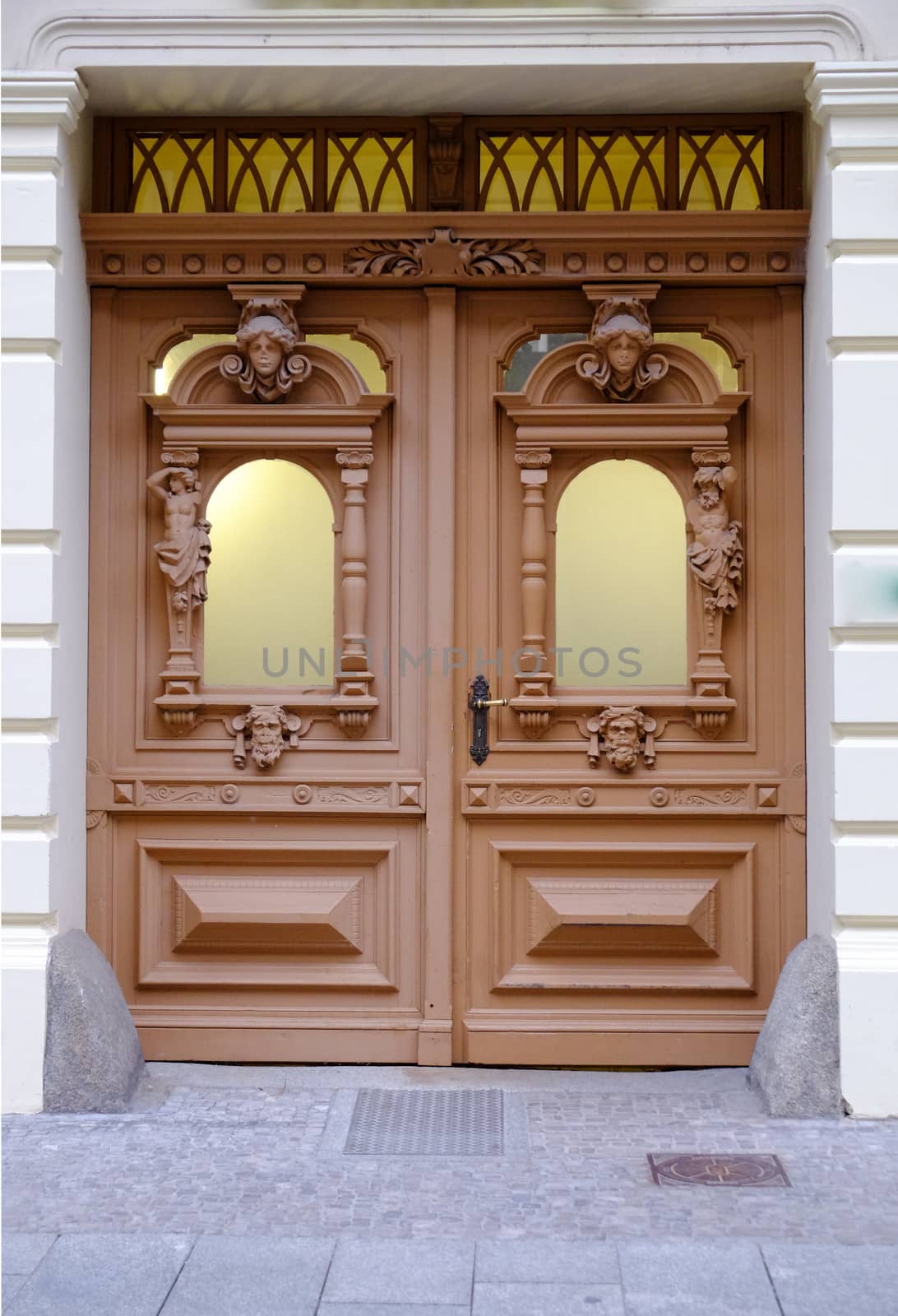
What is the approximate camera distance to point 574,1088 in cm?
551

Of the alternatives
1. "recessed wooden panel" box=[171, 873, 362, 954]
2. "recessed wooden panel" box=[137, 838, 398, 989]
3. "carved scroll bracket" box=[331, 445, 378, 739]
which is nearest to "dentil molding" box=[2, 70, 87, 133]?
"carved scroll bracket" box=[331, 445, 378, 739]

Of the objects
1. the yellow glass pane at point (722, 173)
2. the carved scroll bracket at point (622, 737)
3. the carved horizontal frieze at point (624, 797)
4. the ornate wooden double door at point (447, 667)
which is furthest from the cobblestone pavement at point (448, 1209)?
the yellow glass pane at point (722, 173)

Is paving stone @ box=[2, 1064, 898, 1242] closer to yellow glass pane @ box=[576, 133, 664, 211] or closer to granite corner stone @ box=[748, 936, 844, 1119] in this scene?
granite corner stone @ box=[748, 936, 844, 1119]

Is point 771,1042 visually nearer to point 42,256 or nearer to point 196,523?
point 196,523

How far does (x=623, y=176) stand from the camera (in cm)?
585

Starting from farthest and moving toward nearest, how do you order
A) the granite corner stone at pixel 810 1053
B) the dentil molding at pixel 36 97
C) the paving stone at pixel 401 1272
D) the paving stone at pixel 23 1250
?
the dentil molding at pixel 36 97
the granite corner stone at pixel 810 1053
the paving stone at pixel 23 1250
the paving stone at pixel 401 1272

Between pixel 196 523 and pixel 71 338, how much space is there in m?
0.94

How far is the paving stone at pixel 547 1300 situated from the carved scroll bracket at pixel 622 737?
2.37m

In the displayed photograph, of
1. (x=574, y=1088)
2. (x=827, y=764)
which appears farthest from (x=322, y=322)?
(x=574, y=1088)

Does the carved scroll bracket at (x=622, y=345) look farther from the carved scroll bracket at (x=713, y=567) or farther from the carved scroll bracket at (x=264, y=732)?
the carved scroll bracket at (x=264, y=732)

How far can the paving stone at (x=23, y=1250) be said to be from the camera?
3920 millimetres

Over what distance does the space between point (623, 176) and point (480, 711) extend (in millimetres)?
2480

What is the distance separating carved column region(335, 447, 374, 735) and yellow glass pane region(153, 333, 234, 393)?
794 mm

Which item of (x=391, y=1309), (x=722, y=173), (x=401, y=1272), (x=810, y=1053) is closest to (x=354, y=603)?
(x=722, y=173)
